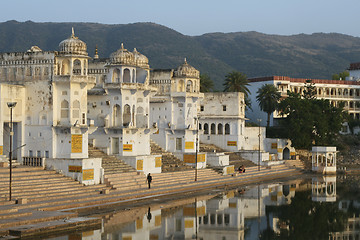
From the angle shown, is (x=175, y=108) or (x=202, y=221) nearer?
(x=202, y=221)

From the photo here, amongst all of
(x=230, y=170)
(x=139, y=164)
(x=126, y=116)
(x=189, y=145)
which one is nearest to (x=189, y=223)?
(x=139, y=164)

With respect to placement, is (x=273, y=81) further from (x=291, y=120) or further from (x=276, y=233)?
(x=276, y=233)

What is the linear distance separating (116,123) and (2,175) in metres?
18.2

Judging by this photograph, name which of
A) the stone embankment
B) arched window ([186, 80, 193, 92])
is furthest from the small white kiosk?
the stone embankment

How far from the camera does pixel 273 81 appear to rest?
337 feet

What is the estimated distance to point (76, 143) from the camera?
1950 inches

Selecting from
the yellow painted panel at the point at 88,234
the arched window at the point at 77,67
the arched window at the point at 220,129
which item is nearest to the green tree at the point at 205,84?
the arched window at the point at 220,129

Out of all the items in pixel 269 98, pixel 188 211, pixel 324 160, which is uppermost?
pixel 269 98

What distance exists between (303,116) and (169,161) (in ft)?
94.1

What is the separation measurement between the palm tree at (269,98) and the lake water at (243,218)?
3678 centimetres

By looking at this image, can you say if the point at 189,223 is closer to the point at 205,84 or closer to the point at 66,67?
the point at 66,67

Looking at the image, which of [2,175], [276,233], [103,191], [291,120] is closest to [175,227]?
[276,233]

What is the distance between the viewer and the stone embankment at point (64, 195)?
34.5 meters

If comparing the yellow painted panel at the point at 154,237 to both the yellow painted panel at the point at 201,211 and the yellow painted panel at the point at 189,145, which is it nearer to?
the yellow painted panel at the point at 201,211
